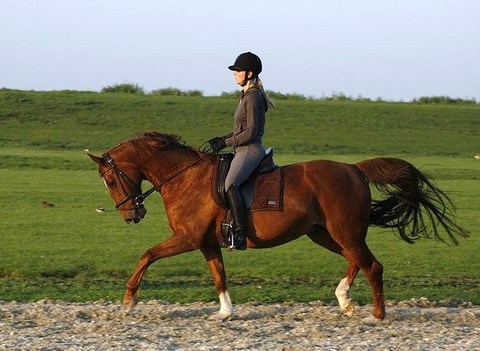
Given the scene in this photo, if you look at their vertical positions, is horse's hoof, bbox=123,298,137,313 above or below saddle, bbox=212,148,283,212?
below

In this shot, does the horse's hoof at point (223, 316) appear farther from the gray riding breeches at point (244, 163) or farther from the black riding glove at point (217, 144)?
the black riding glove at point (217, 144)

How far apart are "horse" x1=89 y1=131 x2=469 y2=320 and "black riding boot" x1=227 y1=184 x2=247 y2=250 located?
0.51 feet

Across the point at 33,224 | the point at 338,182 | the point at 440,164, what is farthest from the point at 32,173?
the point at 338,182

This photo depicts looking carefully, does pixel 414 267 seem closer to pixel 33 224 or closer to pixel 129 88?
pixel 33 224

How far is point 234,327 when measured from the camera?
427 inches

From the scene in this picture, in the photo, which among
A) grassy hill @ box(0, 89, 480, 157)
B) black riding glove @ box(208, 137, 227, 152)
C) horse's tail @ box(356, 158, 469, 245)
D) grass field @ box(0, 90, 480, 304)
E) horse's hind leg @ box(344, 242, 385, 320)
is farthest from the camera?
grassy hill @ box(0, 89, 480, 157)

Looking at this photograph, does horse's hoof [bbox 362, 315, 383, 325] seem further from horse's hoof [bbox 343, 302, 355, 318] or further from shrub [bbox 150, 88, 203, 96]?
shrub [bbox 150, 88, 203, 96]

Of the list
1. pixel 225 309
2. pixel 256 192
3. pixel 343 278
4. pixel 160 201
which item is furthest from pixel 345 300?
pixel 160 201

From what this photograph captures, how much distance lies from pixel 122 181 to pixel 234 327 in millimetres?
1971

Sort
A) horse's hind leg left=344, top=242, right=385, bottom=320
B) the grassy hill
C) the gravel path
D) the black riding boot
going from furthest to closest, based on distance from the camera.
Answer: the grassy hill, horse's hind leg left=344, top=242, right=385, bottom=320, the black riding boot, the gravel path

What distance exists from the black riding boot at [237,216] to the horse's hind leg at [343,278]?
3.35 feet

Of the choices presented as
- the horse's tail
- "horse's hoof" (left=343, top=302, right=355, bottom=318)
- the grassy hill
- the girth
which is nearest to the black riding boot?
the girth

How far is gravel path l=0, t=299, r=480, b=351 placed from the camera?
9867 millimetres

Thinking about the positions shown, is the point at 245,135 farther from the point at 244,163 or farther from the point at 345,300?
the point at 345,300
